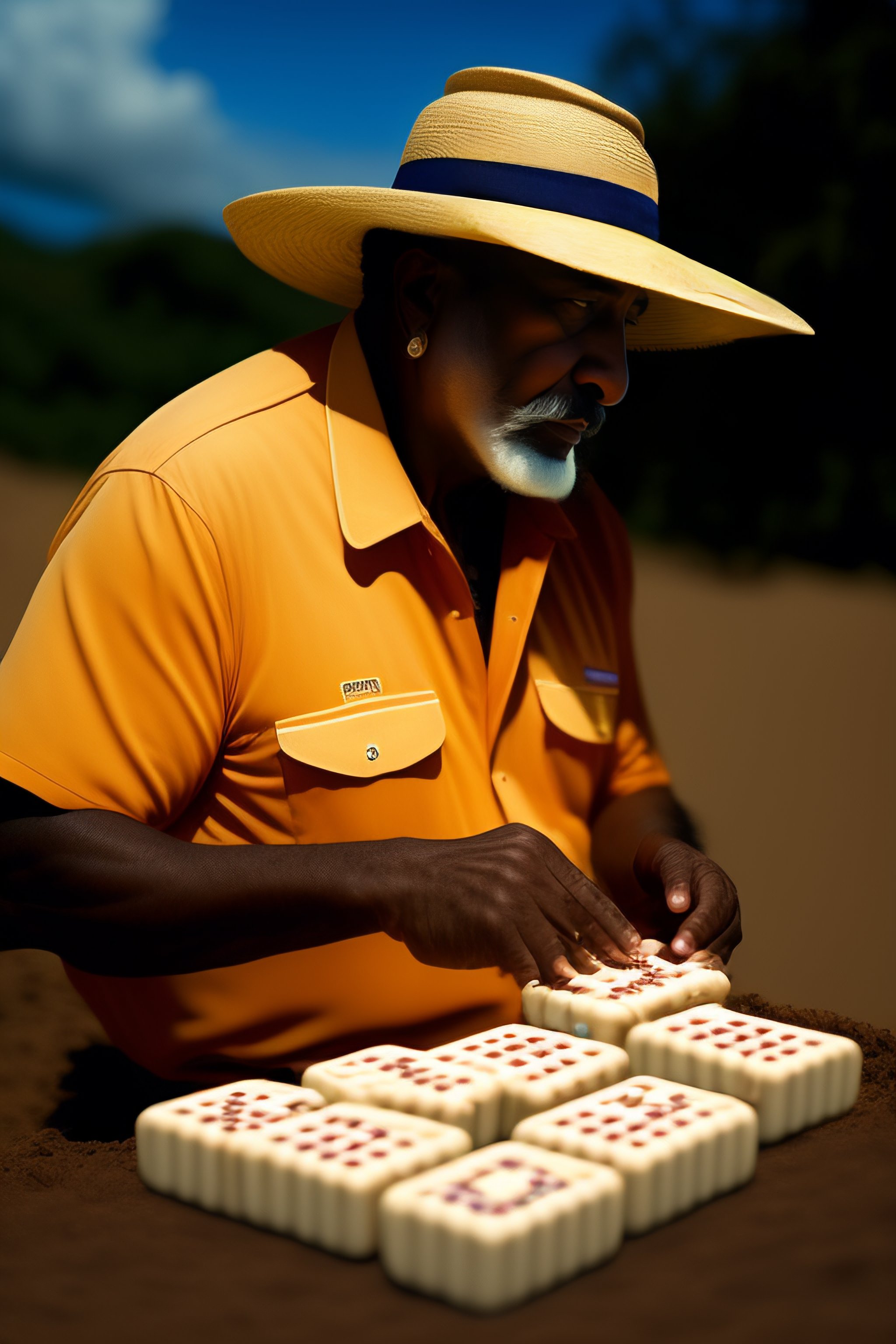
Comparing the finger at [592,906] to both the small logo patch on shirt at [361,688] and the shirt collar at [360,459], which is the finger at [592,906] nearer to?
the small logo patch on shirt at [361,688]

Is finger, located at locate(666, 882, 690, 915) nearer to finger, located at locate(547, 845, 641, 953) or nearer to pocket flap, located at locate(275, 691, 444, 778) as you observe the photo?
finger, located at locate(547, 845, 641, 953)

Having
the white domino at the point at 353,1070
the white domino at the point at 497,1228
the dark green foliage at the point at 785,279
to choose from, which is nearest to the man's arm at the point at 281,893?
the white domino at the point at 353,1070

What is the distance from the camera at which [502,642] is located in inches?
82.5

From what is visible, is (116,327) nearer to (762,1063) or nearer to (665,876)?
(665,876)

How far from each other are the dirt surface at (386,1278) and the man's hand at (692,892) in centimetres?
43

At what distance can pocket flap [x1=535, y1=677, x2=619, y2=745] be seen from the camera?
7.08 feet

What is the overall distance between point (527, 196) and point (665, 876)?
0.99 meters

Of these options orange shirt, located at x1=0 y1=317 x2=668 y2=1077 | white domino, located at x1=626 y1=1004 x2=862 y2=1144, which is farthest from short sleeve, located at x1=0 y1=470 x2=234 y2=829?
white domino, located at x1=626 y1=1004 x2=862 y2=1144

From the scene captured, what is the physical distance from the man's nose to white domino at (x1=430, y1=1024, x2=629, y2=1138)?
0.89 m

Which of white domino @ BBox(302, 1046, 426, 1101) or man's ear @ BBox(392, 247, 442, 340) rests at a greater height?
man's ear @ BBox(392, 247, 442, 340)

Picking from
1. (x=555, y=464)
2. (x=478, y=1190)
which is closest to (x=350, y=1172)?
(x=478, y=1190)

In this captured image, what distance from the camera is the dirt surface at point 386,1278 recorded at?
3.59 feet

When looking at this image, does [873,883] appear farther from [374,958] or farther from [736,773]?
[374,958]

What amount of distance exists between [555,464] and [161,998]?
3.06 ft
